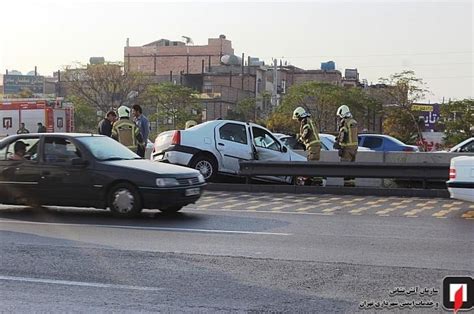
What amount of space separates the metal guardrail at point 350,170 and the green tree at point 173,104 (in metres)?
41.9

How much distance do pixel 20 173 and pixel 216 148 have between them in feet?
17.9

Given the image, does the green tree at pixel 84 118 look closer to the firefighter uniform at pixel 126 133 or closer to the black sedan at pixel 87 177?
the firefighter uniform at pixel 126 133

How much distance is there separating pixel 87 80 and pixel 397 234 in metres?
57.4

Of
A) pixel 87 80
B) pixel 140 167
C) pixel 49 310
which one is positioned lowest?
pixel 49 310

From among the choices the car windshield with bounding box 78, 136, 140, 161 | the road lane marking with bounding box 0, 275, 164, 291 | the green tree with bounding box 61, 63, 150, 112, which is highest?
the green tree with bounding box 61, 63, 150, 112

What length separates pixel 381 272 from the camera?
7.14 meters

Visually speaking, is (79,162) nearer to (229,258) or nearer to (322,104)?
(229,258)

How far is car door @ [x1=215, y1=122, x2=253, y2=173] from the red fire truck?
21.9 meters

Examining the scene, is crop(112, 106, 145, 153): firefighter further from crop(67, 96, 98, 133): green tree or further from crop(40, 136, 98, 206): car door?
crop(67, 96, 98, 133): green tree

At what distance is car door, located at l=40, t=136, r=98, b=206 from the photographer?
1130 centimetres

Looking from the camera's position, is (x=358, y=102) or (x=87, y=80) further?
(x=87, y=80)

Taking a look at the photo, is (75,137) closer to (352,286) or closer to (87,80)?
(352,286)

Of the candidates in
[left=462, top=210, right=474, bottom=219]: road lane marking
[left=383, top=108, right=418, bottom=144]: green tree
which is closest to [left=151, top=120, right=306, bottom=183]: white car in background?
[left=462, top=210, right=474, bottom=219]: road lane marking

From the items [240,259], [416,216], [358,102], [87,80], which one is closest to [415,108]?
[358,102]
